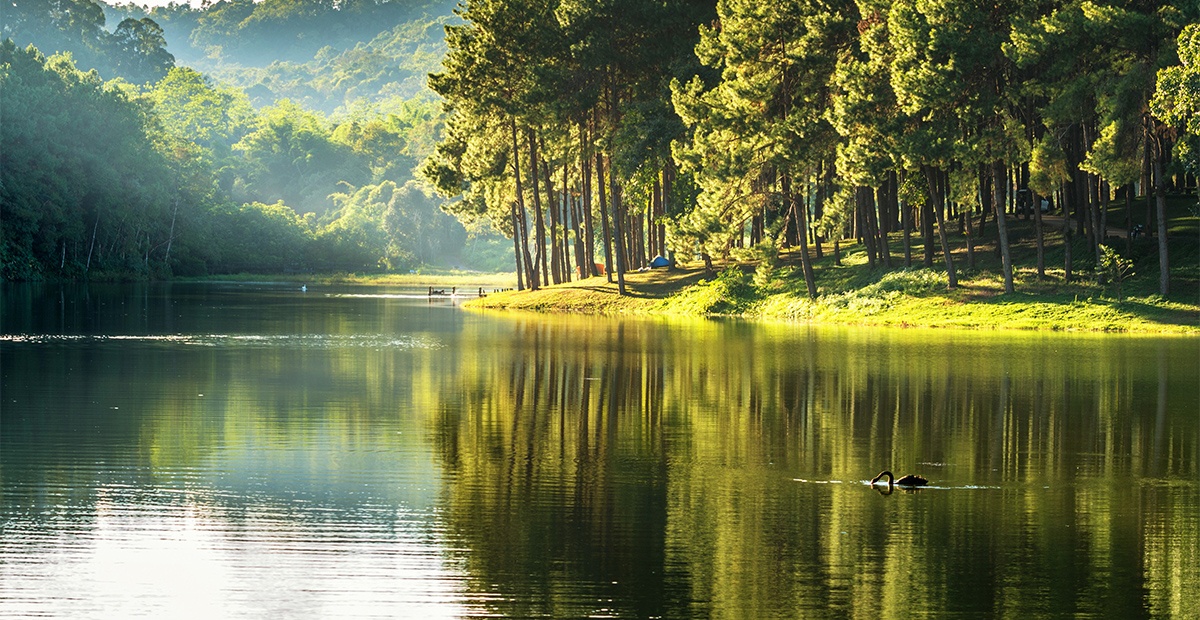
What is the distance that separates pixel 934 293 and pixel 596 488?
141 ft

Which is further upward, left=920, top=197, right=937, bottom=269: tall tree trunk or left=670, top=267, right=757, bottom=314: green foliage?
left=920, top=197, right=937, bottom=269: tall tree trunk

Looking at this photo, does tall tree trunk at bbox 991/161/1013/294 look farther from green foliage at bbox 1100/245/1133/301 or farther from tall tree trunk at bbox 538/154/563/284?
tall tree trunk at bbox 538/154/563/284

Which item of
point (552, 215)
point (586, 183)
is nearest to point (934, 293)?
point (586, 183)

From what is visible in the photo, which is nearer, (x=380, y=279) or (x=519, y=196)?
(x=519, y=196)

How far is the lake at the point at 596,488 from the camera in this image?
13.5m

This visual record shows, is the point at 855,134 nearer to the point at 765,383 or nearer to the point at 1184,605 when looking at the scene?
the point at 765,383

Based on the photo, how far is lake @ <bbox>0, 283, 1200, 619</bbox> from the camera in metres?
13.5

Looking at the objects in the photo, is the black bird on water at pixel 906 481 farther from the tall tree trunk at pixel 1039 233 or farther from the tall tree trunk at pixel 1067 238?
the tall tree trunk at pixel 1039 233

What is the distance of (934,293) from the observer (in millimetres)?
59219

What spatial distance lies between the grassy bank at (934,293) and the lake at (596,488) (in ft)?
48.7

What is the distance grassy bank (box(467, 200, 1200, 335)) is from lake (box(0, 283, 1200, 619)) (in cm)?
1486

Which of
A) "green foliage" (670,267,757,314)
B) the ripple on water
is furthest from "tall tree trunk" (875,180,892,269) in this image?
the ripple on water

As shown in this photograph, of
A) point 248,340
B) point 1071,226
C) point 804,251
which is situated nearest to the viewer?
point 248,340

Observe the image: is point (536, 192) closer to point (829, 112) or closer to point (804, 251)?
point (804, 251)
